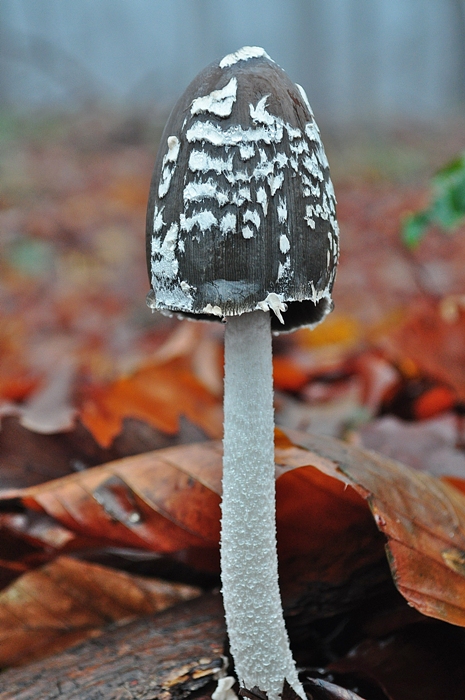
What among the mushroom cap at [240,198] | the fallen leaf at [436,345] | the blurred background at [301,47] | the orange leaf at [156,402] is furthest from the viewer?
the blurred background at [301,47]

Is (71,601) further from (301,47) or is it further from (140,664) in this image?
(301,47)

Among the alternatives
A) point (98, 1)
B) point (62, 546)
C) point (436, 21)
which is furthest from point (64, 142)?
point (436, 21)

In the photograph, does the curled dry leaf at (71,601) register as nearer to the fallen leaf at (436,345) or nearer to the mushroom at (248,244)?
the mushroom at (248,244)

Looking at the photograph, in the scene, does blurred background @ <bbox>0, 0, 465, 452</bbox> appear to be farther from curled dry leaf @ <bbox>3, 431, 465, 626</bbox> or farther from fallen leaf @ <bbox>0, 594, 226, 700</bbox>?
fallen leaf @ <bbox>0, 594, 226, 700</bbox>

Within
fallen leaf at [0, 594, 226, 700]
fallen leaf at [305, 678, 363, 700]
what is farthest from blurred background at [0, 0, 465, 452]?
fallen leaf at [305, 678, 363, 700]

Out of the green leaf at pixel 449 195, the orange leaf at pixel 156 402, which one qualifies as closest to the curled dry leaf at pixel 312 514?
the orange leaf at pixel 156 402

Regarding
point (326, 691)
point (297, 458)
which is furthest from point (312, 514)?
point (326, 691)
